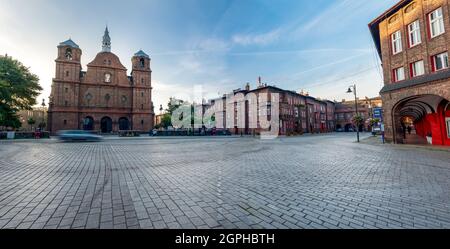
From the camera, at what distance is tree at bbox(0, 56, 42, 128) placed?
95.2 feet

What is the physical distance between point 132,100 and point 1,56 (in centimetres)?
2182

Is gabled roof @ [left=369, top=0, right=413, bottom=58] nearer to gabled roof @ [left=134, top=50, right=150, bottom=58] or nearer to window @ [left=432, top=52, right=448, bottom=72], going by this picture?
window @ [left=432, top=52, right=448, bottom=72]

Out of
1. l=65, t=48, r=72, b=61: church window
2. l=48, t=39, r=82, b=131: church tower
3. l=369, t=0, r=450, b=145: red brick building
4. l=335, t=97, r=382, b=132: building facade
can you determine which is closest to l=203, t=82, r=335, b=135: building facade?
l=335, t=97, r=382, b=132: building facade

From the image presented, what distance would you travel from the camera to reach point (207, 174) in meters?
6.34

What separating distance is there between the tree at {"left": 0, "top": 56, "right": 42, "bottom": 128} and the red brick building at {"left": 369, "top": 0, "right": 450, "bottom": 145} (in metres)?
47.0

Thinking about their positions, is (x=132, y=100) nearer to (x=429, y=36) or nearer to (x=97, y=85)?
(x=97, y=85)

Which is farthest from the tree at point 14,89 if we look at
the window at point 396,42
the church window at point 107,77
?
the window at point 396,42

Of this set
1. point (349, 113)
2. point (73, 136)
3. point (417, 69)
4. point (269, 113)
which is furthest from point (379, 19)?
point (349, 113)

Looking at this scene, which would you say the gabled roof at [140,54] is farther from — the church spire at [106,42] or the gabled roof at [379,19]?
the gabled roof at [379,19]

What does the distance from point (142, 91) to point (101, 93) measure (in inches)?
353

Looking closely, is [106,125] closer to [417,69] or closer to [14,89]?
[14,89]

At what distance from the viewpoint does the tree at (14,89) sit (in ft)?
95.2

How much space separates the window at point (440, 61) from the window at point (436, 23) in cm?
162
